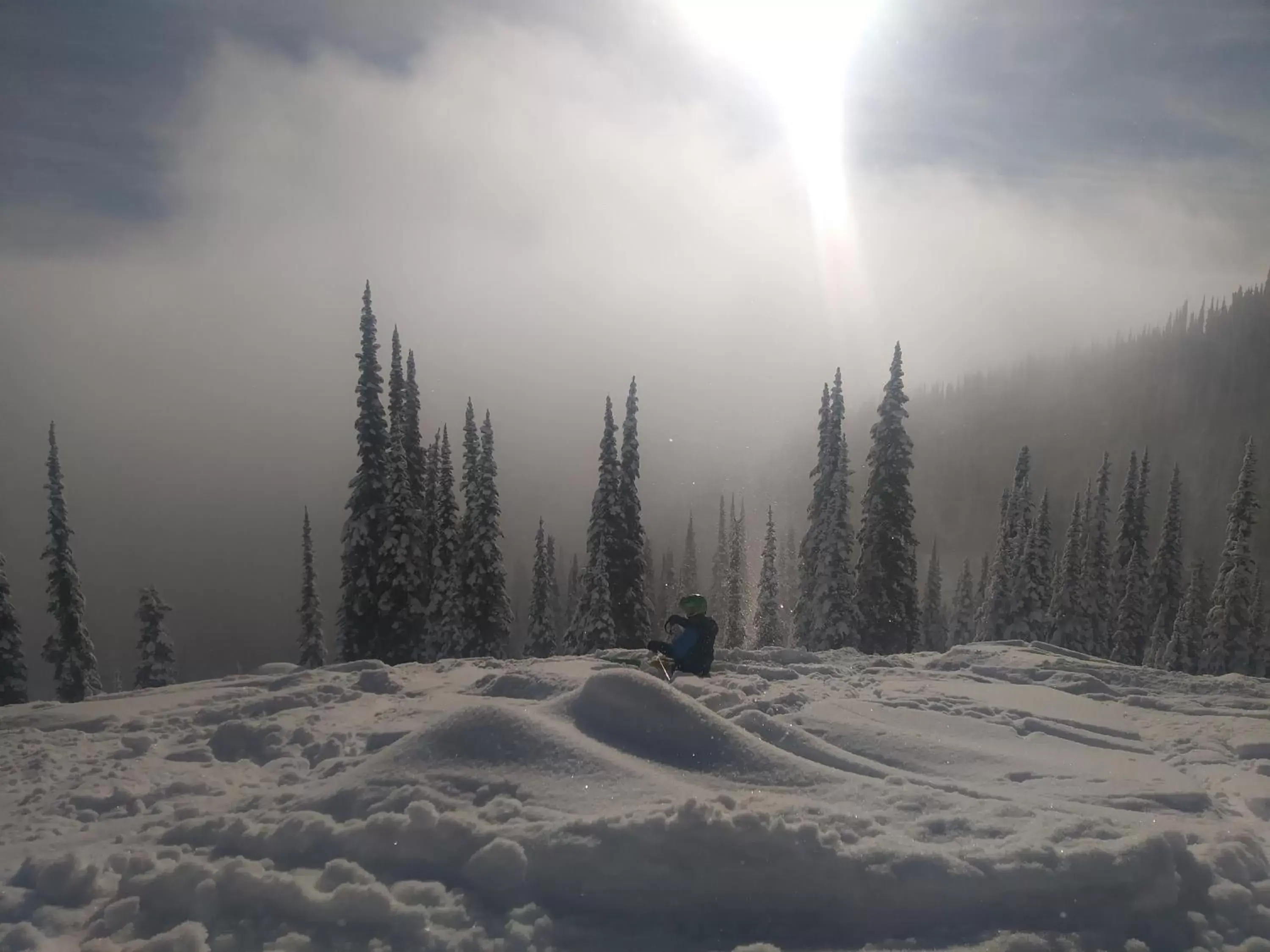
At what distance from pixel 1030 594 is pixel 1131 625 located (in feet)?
47.8

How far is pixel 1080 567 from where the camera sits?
49094 mm

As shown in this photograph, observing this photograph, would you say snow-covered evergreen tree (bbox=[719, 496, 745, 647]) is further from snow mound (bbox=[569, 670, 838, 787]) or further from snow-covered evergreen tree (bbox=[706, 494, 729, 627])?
snow mound (bbox=[569, 670, 838, 787])

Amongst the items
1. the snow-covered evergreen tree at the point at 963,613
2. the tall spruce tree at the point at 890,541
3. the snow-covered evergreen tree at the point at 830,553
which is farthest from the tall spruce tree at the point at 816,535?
the snow-covered evergreen tree at the point at 963,613

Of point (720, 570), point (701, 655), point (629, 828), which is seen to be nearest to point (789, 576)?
point (720, 570)

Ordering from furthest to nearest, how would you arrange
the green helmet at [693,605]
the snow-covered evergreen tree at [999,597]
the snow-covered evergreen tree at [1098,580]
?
1. the snow-covered evergreen tree at [1098,580]
2. the snow-covered evergreen tree at [999,597]
3. the green helmet at [693,605]

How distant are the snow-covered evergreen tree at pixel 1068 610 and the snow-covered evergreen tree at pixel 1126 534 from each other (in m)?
7.57

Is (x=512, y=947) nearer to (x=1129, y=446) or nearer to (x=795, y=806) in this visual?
(x=795, y=806)

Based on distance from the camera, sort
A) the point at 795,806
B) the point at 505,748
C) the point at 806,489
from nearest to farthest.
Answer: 1. the point at 795,806
2. the point at 505,748
3. the point at 806,489

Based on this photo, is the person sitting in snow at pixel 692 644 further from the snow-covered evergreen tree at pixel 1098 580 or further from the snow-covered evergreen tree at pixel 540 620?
the snow-covered evergreen tree at pixel 1098 580

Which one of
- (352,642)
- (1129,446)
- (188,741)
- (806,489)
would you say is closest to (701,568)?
(806,489)

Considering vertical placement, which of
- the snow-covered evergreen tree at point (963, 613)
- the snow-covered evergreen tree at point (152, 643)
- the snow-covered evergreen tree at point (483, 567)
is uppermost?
the snow-covered evergreen tree at point (483, 567)

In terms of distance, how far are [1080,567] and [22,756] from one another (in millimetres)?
58116

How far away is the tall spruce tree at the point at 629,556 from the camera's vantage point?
3484cm

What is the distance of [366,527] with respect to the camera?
30984mm
